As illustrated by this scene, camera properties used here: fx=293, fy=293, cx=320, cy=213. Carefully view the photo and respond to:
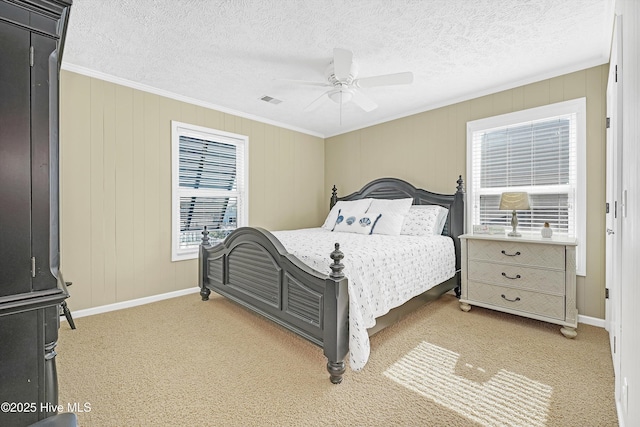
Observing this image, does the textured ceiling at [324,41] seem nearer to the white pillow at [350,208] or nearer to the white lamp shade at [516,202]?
the white lamp shade at [516,202]

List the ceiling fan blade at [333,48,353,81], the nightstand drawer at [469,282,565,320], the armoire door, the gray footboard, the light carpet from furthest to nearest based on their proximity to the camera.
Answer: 1. the nightstand drawer at [469,282,565,320]
2. the ceiling fan blade at [333,48,353,81]
3. the gray footboard
4. the light carpet
5. the armoire door

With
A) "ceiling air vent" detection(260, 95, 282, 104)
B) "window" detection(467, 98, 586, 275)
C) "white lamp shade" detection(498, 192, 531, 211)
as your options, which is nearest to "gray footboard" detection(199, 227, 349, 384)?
"ceiling air vent" detection(260, 95, 282, 104)

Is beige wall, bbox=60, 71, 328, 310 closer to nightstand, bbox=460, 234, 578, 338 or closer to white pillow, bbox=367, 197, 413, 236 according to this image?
white pillow, bbox=367, 197, 413, 236

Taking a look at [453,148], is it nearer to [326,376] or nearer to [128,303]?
[326,376]

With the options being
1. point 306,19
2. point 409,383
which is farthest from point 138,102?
→ point 409,383

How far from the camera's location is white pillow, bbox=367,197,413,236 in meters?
3.52

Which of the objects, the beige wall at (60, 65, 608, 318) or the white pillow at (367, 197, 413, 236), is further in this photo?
the white pillow at (367, 197, 413, 236)

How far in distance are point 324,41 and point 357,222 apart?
2058mm

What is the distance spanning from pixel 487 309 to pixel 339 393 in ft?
7.13

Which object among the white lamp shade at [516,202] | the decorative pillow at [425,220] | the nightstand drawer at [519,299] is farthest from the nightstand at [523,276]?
the decorative pillow at [425,220]

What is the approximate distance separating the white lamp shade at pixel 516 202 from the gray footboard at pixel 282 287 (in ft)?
6.74

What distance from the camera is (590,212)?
2.77 m

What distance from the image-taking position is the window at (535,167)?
9.34 feet

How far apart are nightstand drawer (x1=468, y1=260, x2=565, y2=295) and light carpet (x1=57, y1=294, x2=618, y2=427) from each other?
38 cm
